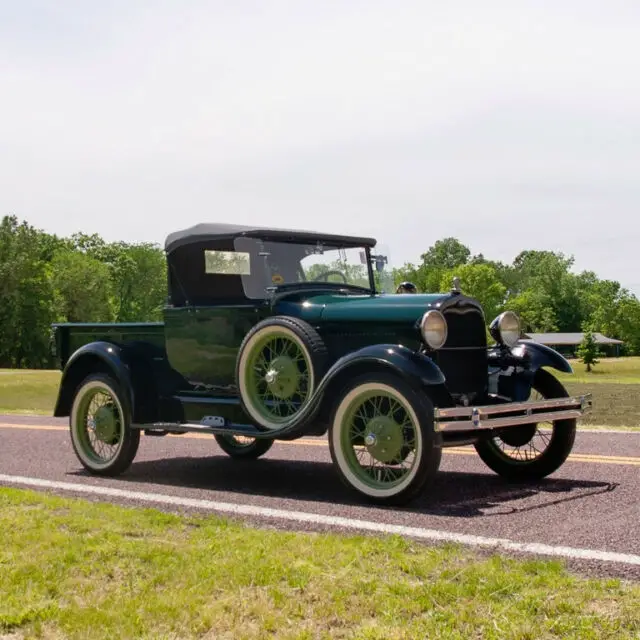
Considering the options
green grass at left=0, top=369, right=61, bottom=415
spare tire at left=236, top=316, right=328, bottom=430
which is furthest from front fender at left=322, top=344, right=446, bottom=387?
green grass at left=0, top=369, right=61, bottom=415

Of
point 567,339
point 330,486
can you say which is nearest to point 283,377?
point 330,486

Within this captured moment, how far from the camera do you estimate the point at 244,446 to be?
8.70 m

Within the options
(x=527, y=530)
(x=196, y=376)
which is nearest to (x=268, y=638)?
(x=527, y=530)

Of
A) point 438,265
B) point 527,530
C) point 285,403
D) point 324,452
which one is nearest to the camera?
point 527,530

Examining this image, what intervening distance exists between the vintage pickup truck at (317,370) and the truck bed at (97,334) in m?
0.02

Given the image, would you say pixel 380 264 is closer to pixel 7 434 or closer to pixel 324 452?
pixel 324 452

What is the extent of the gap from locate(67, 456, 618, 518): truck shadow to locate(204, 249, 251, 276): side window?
5.69 ft

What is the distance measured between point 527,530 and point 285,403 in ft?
7.64

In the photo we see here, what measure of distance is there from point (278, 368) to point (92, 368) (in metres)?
2.30

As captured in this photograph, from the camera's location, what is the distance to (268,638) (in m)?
3.32

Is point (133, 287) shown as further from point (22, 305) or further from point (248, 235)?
point (248, 235)

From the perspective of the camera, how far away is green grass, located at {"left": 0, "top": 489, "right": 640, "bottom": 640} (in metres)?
3.37

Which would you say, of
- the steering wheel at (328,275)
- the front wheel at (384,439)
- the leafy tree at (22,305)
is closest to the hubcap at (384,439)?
the front wheel at (384,439)

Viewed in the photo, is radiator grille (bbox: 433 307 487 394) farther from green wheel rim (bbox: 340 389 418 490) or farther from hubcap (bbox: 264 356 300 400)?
hubcap (bbox: 264 356 300 400)
